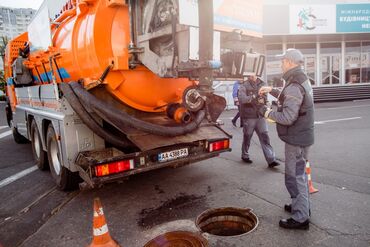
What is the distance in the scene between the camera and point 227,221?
11.6 feet

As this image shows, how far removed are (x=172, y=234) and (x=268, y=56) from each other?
707 inches

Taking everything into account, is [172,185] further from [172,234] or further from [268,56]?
[268,56]

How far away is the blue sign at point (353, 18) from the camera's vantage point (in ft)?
55.8

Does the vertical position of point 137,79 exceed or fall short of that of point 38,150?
it exceeds it

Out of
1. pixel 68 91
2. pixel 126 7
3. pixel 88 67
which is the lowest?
pixel 68 91

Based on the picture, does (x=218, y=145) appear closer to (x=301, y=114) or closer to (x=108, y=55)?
(x=301, y=114)

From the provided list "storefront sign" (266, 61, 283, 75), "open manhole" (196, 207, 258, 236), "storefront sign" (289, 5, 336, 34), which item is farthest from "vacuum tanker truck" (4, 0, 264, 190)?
"storefront sign" (266, 61, 283, 75)

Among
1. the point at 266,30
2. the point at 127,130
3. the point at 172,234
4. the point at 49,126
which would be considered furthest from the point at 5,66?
the point at 266,30

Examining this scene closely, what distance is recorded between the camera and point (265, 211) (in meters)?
3.59

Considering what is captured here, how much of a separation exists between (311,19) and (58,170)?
16.5 meters

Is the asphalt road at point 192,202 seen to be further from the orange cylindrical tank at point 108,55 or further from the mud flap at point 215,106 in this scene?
the orange cylindrical tank at point 108,55

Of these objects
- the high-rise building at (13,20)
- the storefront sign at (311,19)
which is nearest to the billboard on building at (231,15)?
the storefront sign at (311,19)

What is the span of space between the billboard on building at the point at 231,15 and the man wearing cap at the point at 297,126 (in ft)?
3.06

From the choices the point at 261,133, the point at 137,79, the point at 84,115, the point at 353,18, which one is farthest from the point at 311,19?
the point at 84,115
